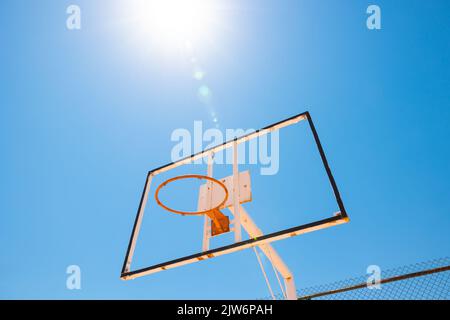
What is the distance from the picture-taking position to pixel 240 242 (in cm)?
335

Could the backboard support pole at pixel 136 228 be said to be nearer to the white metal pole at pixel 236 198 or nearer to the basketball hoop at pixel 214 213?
the basketball hoop at pixel 214 213

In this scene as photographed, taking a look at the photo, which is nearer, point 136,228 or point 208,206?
point 208,206

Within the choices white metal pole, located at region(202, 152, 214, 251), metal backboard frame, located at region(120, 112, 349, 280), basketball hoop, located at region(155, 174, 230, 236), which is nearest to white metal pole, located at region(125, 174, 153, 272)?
metal backboard frame, located at region(120, 112, 349, 280)

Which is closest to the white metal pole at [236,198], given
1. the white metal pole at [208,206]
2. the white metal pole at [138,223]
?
the white metal pole at [208,206]

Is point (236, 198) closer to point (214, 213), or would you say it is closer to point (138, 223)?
point (214, 213)

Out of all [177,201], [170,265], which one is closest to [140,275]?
[170,265]

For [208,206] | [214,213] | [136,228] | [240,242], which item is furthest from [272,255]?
[136,228]

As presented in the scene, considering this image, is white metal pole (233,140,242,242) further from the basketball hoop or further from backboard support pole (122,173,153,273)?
backboard support pole (122,173,153,273)

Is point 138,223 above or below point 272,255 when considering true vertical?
above

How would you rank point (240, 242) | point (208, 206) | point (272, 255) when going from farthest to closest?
point (208, 206) → point (272, 255) → point (240, 242)

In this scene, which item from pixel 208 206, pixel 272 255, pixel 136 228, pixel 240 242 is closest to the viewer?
pixel 240 242
